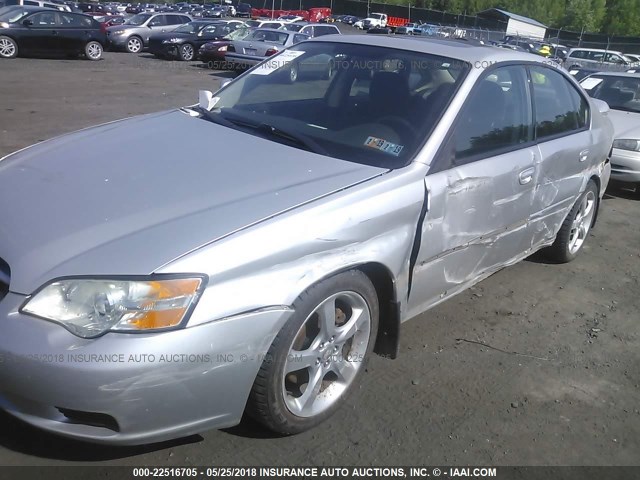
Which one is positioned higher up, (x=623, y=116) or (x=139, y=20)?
(x=139, y=20)

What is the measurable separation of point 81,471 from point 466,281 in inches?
88.5

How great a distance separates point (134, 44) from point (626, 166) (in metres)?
21.3

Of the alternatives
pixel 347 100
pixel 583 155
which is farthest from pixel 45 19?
pixel 583 155

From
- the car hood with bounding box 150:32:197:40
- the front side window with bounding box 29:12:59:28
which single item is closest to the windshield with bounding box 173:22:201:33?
the car hood with bounding box 150:32:197:40

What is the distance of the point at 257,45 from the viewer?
61.9 feet

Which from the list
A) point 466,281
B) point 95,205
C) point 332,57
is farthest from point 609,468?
point 332,57

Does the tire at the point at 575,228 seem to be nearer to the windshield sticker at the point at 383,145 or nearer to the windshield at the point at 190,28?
the windshield sticker at the point at 383,145

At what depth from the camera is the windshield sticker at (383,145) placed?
10.2ft

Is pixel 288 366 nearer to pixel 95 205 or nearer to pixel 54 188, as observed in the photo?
pixel 95 205

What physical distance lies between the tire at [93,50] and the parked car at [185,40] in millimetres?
2701

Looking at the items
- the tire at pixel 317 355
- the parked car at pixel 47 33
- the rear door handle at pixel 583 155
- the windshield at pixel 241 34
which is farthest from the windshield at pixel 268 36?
the tire at pixel 317 355

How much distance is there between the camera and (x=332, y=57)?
390 centimetres

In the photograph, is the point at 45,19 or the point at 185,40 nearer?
the point at 45,19

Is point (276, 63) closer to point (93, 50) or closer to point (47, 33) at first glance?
point (47, 33)
